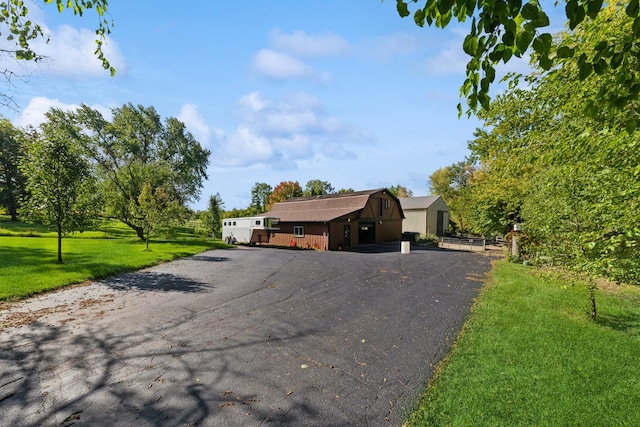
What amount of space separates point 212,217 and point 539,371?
1541 inches

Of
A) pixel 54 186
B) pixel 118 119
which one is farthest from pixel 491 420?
pixel 118 119

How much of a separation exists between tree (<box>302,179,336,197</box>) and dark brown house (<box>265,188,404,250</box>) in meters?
34.2

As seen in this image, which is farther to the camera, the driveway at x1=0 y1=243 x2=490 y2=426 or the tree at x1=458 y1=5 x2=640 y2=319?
the driveway at x1=0 y1=243 x2=490 y2=426

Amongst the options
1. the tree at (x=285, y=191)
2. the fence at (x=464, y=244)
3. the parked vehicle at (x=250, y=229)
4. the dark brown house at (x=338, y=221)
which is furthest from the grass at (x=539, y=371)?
the tree at (x=285, y=191)

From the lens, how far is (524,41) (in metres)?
1.84

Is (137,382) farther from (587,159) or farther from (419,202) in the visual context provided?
(419,202)

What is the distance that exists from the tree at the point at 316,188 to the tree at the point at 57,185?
53.5m

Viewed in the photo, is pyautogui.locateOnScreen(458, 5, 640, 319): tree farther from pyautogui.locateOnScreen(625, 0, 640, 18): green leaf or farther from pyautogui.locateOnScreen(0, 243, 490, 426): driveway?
pyautogui.locateOnScreen(0, 243, 490, 426): driveway

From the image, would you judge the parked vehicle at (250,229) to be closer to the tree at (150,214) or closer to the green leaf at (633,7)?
the tree at (150,214)

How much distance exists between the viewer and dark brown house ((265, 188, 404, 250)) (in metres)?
25.8

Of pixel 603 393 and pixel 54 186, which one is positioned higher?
pixel 54 186

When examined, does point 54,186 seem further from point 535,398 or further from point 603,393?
point 603,393

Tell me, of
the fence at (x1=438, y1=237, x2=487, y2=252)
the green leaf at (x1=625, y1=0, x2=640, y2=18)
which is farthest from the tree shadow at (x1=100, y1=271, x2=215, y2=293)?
the fence at (x1=438, y1=237, x2=487, y2=252)

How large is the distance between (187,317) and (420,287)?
26.8 ft
